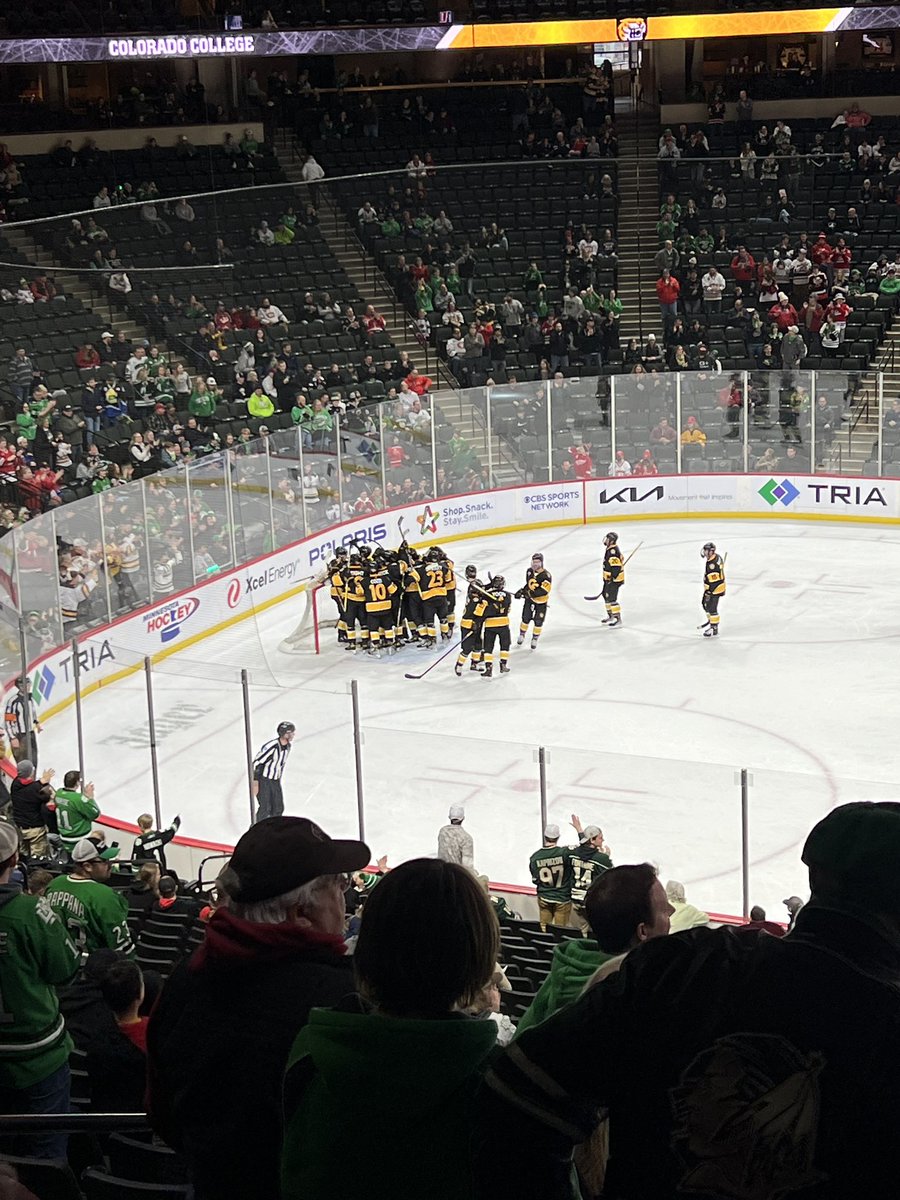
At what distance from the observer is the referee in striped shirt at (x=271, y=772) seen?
10.9 metres

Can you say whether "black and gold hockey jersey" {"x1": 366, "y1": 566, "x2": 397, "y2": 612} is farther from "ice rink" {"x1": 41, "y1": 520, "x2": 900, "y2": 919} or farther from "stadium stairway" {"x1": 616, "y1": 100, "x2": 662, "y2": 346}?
"stadium stairway" {"x1": 616, "y1": 100, "x2": 662, "y2": 346}

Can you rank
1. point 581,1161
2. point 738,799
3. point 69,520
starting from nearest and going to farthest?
point 581,1161 → point 738,799 → point 69,520

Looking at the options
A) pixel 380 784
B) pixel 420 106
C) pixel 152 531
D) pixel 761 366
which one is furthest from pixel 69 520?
pixel 420 106

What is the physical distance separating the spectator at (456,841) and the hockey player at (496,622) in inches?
261

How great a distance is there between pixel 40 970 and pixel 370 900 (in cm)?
226

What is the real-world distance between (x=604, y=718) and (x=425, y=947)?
13.3 m

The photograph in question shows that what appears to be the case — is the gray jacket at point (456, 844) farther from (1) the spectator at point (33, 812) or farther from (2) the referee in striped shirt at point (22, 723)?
(2) the referee in striped shirt at point (22, 723)

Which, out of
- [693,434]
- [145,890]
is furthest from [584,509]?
[145,890]

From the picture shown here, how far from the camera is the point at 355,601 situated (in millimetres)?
17688

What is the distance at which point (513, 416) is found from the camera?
2331 centimetres

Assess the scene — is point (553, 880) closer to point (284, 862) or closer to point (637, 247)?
point (284, 862)

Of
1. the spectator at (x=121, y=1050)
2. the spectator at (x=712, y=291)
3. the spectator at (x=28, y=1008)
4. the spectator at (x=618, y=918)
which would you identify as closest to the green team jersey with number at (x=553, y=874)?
the spectator at (x=121, y=1050)

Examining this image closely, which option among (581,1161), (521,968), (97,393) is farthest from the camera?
(97,393)

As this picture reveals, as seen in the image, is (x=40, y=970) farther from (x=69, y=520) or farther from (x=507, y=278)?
(x=507, y=278)
